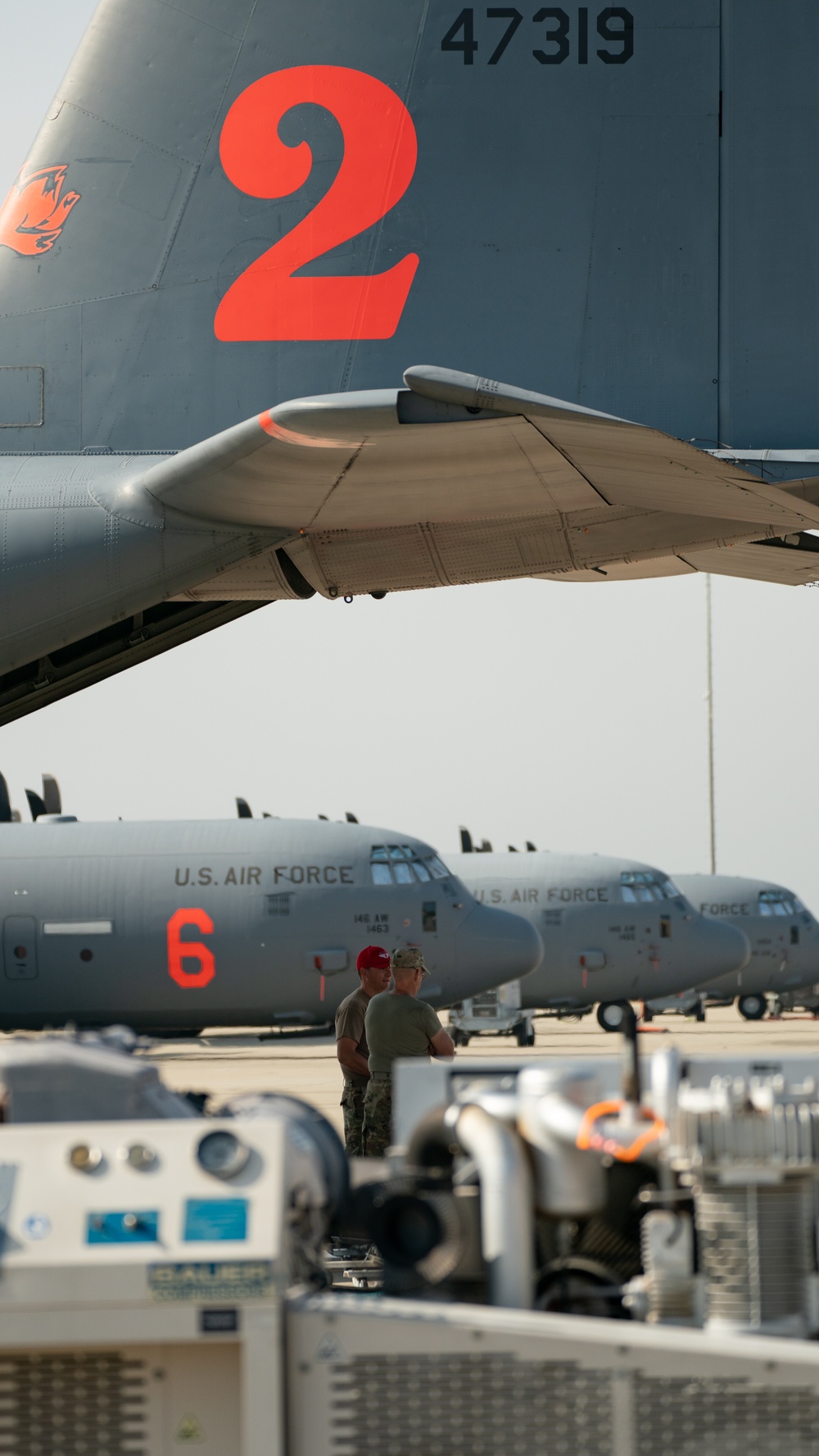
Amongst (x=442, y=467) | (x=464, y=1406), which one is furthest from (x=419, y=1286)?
(x=442, y=467)

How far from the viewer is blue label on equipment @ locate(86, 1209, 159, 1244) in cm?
329

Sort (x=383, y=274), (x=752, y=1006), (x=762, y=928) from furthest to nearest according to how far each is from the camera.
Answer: (x=752, y=1006)
(x=762, y=928)
(x=383, y=274)

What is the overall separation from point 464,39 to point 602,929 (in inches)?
852

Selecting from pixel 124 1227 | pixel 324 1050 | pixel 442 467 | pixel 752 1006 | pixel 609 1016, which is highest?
pixel 442 467

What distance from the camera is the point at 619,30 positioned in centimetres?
884

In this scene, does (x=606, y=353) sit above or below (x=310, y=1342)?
above

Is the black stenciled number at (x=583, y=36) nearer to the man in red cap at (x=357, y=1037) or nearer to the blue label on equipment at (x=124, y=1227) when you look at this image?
the man in red cap at (x=357, y=1037)

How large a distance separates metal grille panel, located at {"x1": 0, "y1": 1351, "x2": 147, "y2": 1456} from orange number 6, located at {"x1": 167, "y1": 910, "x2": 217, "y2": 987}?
19.0 metres

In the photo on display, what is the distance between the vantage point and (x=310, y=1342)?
325cm

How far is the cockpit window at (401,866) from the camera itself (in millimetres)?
23109

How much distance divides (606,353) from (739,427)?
0.90 metres

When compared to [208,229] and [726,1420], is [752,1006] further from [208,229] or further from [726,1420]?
[726,1420]

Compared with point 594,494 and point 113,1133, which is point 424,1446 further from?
point 594,494

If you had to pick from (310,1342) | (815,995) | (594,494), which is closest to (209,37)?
(594,494)
